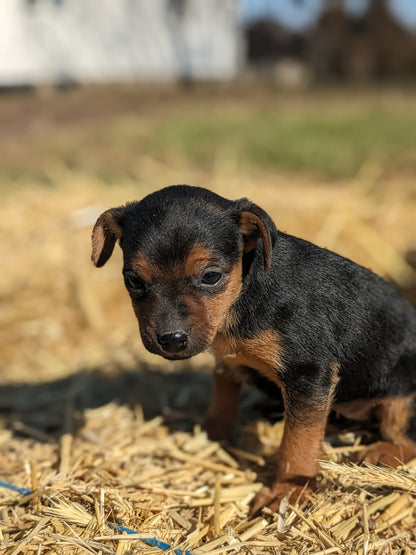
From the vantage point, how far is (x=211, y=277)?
3.60 meters

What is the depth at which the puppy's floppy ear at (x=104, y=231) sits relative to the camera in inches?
151

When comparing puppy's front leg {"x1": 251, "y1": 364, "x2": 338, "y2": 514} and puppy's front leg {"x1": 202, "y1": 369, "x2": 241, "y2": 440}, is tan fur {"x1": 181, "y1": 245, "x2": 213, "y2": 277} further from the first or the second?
puppy's front leg {"x1": 202, "y1": 369, "x2": 241, "y2": 440}

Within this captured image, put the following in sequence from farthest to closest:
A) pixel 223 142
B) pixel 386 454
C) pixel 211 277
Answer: pixel 223 142 < pixel 386 454 < pixel 211 277

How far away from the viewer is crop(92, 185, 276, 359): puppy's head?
346 centimetres

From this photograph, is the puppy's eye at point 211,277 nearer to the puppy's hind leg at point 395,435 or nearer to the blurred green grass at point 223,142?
the puppy's hind leg at point 395,435

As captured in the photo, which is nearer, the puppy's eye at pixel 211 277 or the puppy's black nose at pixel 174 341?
the puppy's black nose at pixel 174 341

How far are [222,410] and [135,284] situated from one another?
4.92ft

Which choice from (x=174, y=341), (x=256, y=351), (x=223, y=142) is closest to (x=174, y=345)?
(x=174, y=341)

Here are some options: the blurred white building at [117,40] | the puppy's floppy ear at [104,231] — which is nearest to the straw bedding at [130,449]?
the puppy's floppy ear at [104,231]

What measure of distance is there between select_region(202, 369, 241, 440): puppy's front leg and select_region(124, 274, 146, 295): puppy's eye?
1279mm

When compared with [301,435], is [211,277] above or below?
above

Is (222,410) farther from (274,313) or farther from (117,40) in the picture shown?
(117,40)

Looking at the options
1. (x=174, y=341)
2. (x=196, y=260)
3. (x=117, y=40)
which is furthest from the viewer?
(x=117, y=40)

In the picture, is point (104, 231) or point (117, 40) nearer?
point (104, 231)
